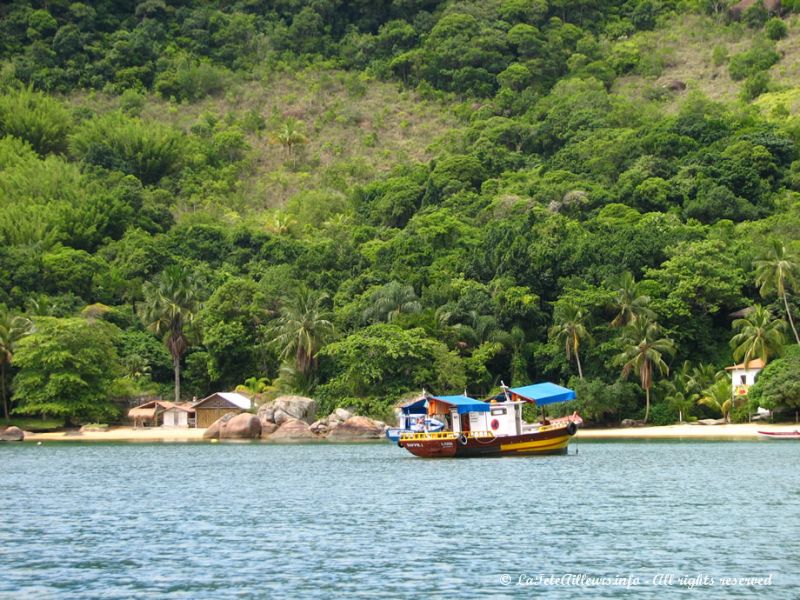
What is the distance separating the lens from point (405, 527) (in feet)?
111

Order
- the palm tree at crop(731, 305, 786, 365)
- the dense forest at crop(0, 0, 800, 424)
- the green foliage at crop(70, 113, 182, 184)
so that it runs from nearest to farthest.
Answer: the palm tree at crop(731, 305, 786, 365), the dense forest at crop(0, 0, 800, 424), the green foliage at crop(70, 113, 182, 184)

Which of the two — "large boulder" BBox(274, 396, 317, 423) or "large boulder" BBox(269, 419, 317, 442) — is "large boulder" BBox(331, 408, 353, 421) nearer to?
"large boulder" BBox(274, 396, 317, 423)

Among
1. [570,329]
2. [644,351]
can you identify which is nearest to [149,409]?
[570,329]

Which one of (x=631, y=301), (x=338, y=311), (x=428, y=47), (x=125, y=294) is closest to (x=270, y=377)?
(x=338, y=311)

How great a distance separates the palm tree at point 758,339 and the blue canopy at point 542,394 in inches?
639

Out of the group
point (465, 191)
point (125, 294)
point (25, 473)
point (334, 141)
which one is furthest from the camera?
point (334, 141)

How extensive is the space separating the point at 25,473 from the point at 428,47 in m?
101

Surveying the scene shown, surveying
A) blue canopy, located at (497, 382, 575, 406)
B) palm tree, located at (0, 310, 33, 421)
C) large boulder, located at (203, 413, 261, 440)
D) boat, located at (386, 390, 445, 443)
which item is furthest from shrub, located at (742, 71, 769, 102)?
palm tree, located at (0, 310, 33, 421)

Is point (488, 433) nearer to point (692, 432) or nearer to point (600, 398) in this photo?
point (600, 398)

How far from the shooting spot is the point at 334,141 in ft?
439

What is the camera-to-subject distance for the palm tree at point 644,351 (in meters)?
71.1

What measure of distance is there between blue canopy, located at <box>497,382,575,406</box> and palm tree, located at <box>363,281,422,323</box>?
2038 cm

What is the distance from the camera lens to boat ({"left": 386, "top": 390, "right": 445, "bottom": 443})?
2295 inches

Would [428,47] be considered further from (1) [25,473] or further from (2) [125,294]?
(1) [25,473]
